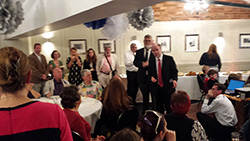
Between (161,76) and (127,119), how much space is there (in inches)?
60.3

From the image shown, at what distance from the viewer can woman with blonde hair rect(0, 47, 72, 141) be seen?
80 centimetres

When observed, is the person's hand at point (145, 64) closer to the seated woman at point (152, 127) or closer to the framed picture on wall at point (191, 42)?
the seated woman at point (152, 127)

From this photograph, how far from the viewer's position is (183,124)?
1784 mm

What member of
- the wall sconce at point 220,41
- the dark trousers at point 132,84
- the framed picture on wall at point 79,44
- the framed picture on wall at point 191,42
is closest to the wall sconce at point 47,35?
the framed picture on wall at point 79,44

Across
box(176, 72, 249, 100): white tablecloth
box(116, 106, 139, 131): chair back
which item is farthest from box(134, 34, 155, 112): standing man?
box(176, 72, 249, 100): white tablecloth

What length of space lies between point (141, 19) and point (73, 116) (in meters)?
1.14

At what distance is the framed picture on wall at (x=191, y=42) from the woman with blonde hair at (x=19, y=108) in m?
6.93

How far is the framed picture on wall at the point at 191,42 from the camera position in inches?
285

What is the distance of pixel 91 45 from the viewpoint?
22.9 feet

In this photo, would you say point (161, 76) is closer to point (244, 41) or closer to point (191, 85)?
point (191, 85)

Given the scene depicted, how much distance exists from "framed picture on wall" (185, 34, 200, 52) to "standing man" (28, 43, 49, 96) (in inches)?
192

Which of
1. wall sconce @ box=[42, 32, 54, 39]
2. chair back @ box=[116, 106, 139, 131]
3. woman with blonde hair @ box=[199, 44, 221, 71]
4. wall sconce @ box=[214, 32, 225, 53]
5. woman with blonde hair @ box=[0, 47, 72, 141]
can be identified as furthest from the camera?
wall sconce @ box=[214, 32, 225, 53]

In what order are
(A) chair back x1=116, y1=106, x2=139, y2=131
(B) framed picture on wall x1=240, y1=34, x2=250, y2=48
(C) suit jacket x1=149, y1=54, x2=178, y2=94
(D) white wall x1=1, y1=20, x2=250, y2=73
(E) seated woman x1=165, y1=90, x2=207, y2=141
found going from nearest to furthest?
(E) seated woman x1=165, y1=90, x2=207, y2=141
(A) chair back x1=116, y1=106, x2=139, y2=131
(C) suit jacket x1=149, y1=54, x2=178, y2=94
(D) white wall x1=1, y1=20, x2=250, y2=73
(B) framed picture on wall x1=240, y1=34, x2=250, y2=48

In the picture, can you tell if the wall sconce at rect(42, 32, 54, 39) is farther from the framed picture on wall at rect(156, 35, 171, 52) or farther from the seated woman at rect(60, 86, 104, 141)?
the seated woman at rect(60, 86, 104, 141)
